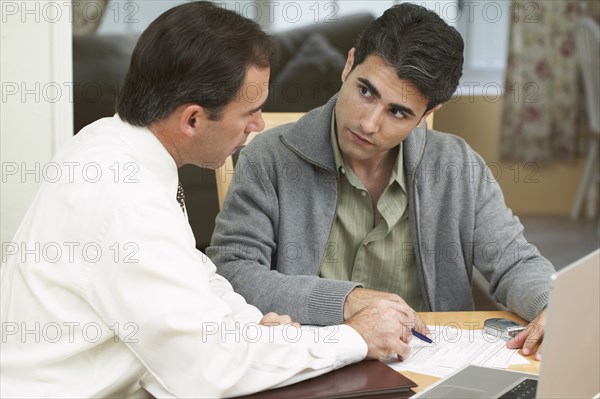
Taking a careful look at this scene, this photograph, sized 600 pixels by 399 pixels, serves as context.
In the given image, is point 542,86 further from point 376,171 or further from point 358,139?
point 358,139

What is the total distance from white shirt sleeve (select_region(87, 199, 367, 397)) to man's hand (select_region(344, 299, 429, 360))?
0.24 metres

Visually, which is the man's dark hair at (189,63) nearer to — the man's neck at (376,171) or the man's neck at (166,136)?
the man's neck at (166,136)

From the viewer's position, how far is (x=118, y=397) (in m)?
1.24

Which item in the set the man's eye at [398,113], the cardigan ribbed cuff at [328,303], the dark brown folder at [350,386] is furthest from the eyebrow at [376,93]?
the dark brown folder at [350,386]

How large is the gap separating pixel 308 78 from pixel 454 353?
155 cm

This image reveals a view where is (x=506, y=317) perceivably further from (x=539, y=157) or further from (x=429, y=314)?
(x=539, y=157)

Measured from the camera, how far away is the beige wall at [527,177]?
4961 millimetres

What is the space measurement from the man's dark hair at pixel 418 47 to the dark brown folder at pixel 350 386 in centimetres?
71

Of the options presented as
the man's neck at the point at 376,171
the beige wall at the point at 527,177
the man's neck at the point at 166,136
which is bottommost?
the beige wall at the point at 527,177

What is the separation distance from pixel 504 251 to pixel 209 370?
36.8 inches

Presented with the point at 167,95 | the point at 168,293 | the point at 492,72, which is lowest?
the point at 492,72

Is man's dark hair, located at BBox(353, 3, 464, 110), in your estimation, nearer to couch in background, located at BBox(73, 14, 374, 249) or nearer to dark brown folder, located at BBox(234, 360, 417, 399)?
dark brown folder, located at BBox(234, 360, 417, 399)

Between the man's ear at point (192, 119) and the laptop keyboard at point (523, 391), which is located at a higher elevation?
the man's ear at point (192, 119)

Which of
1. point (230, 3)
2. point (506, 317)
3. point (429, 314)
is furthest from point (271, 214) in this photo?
point (230, 3)
